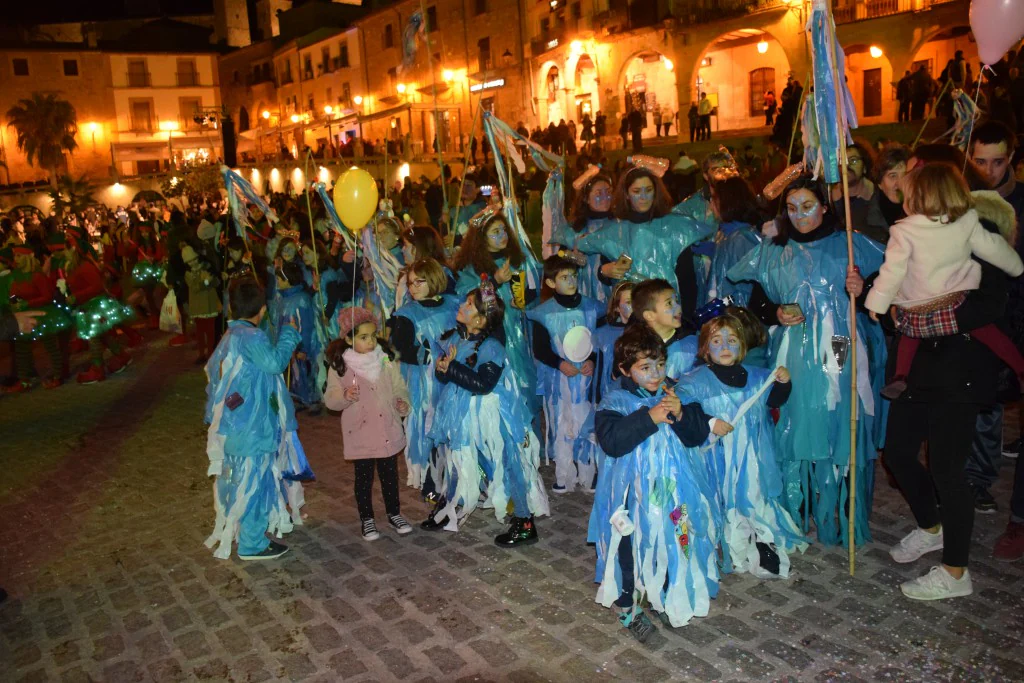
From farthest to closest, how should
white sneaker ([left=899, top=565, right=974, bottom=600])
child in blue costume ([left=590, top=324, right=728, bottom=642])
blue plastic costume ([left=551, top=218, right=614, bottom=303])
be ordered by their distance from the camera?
blue plastic costume ([left=551, top=218, right=614, bottom=303])
white sneaker ([left=899, top=565, right=974, bottom=600])
child in blue costume ([left=590, top=324, right=728, bottom=642])

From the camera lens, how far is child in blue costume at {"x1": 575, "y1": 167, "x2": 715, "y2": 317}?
5.45 m

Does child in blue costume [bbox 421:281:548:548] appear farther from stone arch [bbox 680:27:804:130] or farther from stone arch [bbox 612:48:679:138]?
stone arch [bbox 612:48:679:138]

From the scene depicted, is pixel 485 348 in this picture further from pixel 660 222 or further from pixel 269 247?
pixel 269 247

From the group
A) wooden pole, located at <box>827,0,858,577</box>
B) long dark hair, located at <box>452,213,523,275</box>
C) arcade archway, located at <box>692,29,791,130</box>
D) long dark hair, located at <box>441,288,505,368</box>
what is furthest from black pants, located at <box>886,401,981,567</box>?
arcade archway, located at <box>692,29,791,130</box>

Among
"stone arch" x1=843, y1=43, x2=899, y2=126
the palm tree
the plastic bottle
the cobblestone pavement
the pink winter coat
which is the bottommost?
the cobblestone pavement

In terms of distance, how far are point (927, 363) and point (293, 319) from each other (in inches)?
236

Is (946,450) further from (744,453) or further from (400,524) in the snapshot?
(400,524)

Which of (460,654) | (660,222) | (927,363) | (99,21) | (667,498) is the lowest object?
(460,654)

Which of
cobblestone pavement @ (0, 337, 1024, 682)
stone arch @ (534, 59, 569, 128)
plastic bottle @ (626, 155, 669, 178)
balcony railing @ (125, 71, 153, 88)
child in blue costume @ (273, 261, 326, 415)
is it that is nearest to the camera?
cobblestone pavement @ (0, 337, 1024, 682)

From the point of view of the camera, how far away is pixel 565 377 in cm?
564

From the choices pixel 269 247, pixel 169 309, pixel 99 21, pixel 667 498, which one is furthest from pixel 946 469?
pixel 99 21

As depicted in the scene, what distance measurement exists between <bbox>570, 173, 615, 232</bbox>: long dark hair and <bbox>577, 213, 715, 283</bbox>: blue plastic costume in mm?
845

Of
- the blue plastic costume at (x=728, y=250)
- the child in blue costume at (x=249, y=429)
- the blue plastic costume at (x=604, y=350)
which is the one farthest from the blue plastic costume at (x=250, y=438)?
the blue plastic costume at (x=728, y=250)

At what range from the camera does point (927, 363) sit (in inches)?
152
